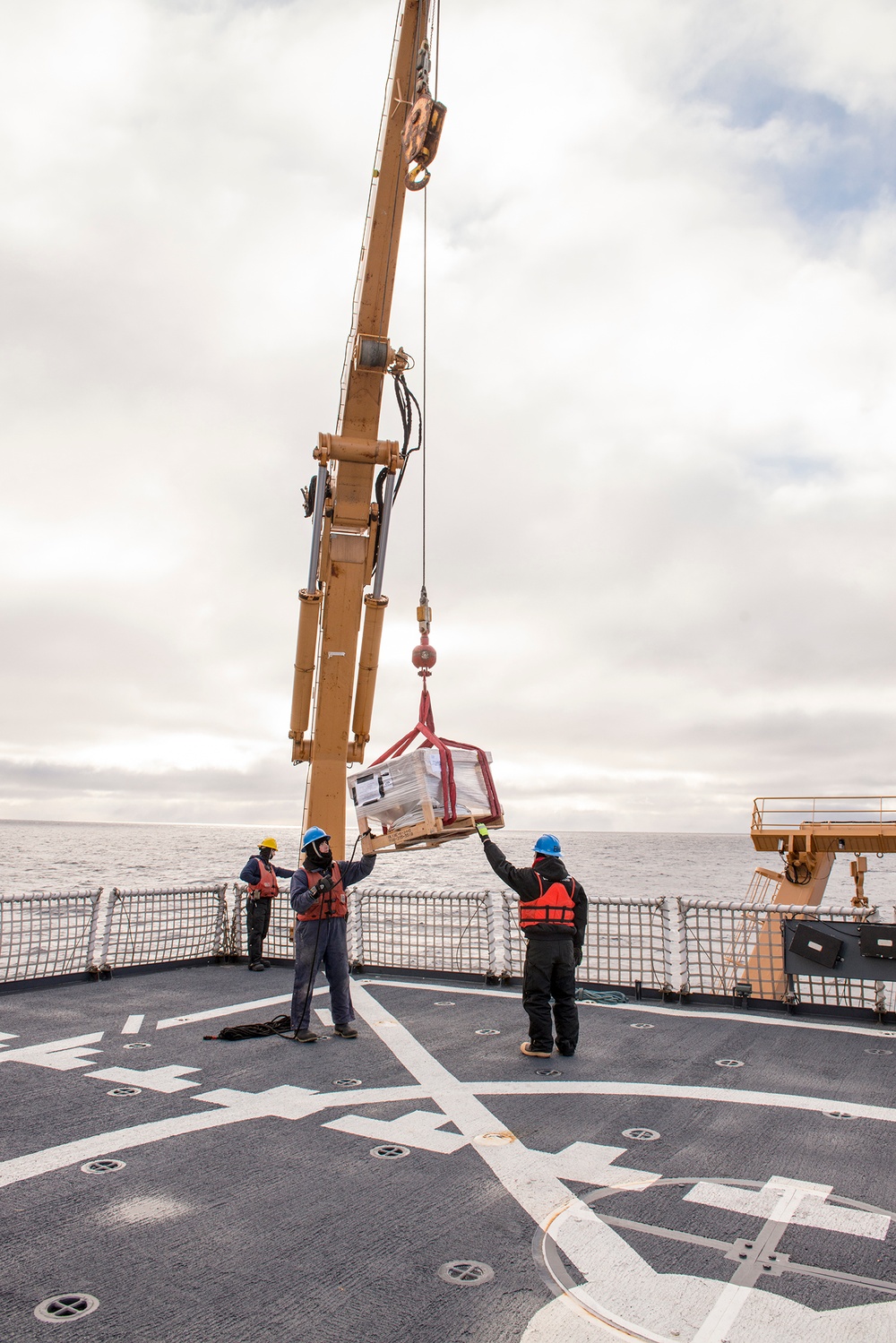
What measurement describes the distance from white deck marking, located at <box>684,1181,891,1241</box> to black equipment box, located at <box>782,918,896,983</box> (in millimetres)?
5015

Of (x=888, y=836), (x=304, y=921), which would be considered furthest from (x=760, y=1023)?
(x=888, y=836)

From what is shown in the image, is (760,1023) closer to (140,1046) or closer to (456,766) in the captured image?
(456,766)

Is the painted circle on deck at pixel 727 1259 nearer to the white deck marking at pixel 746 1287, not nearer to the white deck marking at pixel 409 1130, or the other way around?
the white deck marking at pixel 746 1287

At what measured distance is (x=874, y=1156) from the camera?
551cm

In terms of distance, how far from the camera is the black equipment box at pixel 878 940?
367 inches

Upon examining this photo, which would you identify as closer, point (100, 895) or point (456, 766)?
point (456, 766)

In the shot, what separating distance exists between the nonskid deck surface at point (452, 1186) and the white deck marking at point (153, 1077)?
0.10 feet

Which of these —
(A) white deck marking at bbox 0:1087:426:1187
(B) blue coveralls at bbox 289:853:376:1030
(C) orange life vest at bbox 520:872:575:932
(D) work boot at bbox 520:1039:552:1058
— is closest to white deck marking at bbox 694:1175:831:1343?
(A) white deck marking at bbox 0:1087:426:1187

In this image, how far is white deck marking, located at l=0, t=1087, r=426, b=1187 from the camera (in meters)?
5.40

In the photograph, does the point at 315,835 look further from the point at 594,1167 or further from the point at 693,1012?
the point at 693,1012

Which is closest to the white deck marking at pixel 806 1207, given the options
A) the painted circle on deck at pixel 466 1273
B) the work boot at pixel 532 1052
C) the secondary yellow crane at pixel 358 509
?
the painted circle on deck at pixel 466 1273

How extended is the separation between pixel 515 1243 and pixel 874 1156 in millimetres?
2694

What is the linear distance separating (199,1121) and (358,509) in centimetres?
751

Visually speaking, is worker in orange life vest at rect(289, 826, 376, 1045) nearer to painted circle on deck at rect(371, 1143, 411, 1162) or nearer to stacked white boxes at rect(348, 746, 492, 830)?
stacked white boxes at rect(348, 746, 492, 830)
